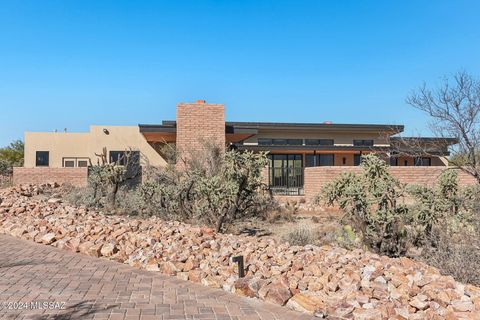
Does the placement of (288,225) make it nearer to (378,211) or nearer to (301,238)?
(301,238)

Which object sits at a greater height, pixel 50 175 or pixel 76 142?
pixel 76 142

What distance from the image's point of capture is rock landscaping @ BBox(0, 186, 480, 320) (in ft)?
14.1

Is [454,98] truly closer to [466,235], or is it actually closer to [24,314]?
[466,235]

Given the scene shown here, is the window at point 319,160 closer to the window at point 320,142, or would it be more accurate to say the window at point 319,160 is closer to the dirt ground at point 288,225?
the window at point 320,142

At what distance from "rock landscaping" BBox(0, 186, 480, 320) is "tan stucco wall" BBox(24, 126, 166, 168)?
766 inches

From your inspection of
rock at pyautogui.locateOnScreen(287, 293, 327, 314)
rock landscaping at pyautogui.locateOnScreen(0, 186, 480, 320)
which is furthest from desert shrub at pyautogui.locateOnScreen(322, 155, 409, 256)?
rock at pyautogui.locateOnScreen(287, 293, 327, 314)

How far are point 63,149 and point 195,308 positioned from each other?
2748cm

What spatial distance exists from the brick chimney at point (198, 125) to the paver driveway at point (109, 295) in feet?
43.1

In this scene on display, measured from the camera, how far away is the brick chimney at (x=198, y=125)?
19594 millimetres

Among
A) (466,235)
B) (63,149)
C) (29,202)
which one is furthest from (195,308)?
(63,149)

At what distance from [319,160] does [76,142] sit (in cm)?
1713

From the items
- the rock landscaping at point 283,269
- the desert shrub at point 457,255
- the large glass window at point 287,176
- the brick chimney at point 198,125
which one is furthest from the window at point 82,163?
the desert shrub at point 457,255

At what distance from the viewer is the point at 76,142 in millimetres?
29203

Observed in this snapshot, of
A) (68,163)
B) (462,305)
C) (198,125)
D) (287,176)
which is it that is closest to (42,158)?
(68,163)
